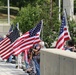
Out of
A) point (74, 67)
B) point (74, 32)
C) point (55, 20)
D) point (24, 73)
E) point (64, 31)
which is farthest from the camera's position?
point (74, 32)

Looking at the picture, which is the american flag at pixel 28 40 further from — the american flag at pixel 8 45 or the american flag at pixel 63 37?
the american flag at pixel 8 45

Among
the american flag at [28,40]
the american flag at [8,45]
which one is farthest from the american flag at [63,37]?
the american flag at [8,45]

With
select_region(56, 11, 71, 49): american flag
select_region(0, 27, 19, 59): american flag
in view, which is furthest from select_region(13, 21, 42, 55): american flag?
select_region(0, 27, 19, 59): american flag

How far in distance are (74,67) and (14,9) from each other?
64055 millimetres

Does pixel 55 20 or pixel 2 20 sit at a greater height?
pixel 55 20

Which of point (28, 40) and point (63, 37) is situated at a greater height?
point (63, 37)

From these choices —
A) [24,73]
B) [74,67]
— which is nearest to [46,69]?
[74,67]

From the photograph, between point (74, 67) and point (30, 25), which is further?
point (30, 25)

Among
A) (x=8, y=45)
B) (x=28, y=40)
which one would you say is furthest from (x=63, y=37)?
(x=8, y=45)

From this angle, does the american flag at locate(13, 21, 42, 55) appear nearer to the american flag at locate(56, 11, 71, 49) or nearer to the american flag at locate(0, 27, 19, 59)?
the american flag at locate(56, 11, 71, 49)

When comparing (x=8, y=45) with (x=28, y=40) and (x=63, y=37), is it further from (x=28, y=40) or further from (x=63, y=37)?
(x=63, y=37)

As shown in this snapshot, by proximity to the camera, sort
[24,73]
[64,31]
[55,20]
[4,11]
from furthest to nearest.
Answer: [4,11] < [55,20] < [24,73] < [64,31]

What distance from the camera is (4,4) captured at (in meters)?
68.9

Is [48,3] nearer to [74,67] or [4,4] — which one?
[74,67]
